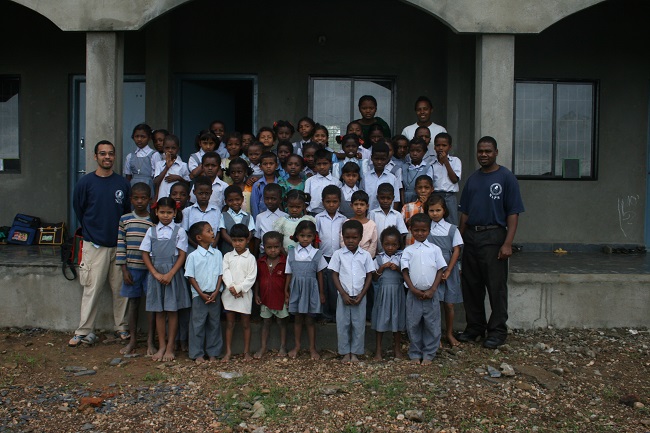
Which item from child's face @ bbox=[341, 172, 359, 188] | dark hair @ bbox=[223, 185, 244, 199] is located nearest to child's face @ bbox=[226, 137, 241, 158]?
dark hair @ bbox=[223, 185, 244, 199]

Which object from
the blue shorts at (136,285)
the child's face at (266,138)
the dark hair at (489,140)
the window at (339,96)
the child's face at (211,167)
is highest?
the window at (339,96)

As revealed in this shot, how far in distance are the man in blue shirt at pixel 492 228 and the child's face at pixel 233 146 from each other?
2.37 metres

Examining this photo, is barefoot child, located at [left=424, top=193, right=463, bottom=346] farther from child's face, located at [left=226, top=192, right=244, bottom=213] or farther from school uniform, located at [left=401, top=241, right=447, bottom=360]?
child's face, located at [left=226, top=192, right=244, bottom=213]

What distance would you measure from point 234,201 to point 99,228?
1342 millimetres

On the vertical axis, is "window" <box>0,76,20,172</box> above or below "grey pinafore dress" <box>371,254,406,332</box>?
above

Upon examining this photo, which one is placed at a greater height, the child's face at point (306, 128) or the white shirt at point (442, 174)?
the child's face at point (306, 128)

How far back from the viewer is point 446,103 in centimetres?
937

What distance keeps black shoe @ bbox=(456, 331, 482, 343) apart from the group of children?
0.09 m

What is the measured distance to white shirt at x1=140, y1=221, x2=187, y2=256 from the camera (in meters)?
5.99

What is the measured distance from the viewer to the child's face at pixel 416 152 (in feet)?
22.3

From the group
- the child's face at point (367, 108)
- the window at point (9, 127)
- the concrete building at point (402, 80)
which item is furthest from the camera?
the window at point (9, 127)

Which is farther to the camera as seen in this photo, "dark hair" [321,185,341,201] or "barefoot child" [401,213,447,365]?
"dark hair" [321,185,341,201]

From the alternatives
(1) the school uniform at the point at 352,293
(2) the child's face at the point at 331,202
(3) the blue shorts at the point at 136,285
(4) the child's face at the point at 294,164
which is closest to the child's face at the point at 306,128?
(4) the child's face at the point at 294,164

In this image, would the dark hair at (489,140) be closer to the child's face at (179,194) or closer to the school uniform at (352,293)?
the school uniform at (352,293)
